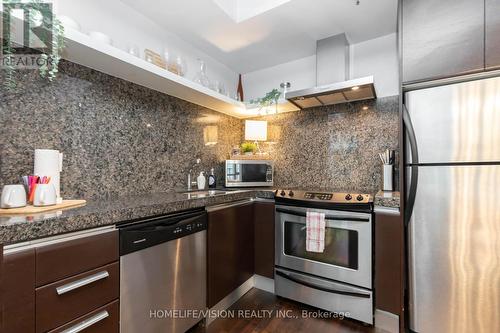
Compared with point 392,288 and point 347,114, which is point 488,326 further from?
point 347,114

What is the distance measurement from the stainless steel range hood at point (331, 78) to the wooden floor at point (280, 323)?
1864mm

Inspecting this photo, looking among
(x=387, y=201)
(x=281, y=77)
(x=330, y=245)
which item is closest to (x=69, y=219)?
(x=330, y=245)

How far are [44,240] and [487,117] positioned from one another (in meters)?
2.28

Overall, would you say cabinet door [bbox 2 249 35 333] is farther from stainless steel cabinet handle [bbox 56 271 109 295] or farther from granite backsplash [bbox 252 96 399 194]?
granite backsplash [bbox 252 96 399 194]

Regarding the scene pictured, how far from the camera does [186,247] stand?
144cm

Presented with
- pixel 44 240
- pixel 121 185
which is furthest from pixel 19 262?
pixel 121 185

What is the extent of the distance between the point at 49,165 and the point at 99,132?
418mm

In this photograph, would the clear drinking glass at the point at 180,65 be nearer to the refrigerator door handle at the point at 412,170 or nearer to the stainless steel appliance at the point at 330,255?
the stainless steel appliance at the point at 330,255

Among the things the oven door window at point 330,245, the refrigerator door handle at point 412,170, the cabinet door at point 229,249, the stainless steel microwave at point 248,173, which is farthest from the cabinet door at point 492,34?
the cabinet door at point 229,249

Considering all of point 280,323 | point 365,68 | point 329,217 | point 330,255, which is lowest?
point 280,323

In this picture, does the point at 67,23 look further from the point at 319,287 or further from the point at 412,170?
the point at 319,287

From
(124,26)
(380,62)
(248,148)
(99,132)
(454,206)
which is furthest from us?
(248,148)

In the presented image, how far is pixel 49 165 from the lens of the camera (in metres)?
1.27

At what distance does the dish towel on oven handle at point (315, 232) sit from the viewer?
1.75 meters
